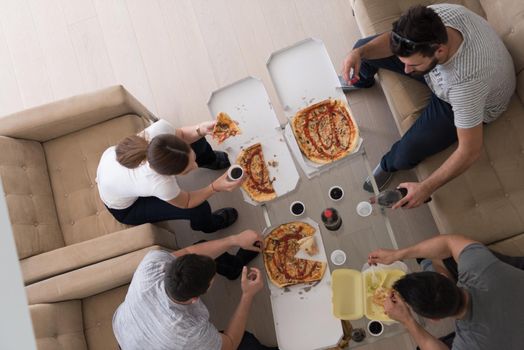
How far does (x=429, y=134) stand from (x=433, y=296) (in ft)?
2.89

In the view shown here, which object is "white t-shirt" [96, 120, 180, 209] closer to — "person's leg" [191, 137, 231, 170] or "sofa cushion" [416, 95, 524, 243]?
"person's leg" [191, 137, 231, 170]

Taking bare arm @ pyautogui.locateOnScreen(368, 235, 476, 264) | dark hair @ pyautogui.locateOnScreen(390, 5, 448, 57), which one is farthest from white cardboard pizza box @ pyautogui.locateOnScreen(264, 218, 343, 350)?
dark hair @ pyautogui.locateOnScreen(390, 5, 448, 57)

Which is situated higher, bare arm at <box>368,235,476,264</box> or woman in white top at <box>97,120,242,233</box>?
woman in white top at <box>97,120,242,233</box>

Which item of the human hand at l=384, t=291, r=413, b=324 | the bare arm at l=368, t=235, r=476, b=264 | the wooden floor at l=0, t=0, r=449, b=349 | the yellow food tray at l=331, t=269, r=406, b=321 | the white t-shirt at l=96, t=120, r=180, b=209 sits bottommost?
the human hand at l=384, t=291, r=413, b=324

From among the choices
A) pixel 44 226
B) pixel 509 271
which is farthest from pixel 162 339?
pixel 509 271

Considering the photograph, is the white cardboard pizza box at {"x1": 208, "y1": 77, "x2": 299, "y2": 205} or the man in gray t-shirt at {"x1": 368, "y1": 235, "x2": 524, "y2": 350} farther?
the white cardboard pizza box at {"x1": 208, "y1": 77, "x2": 299, "y2": 205}

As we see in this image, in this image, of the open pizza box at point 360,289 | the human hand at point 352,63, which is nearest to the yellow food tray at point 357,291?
the open pizza box at point 360,289

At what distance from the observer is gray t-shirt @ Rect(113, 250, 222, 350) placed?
1813mm

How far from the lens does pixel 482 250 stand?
1.75 meters

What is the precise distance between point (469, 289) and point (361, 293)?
44 centimetres

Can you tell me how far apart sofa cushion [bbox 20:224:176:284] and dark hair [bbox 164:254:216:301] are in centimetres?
47

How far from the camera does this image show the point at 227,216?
272 centimetres

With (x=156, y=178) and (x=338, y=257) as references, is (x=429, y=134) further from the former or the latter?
(x=156, y=178)

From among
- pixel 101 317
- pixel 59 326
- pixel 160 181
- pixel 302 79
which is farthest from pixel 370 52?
pixel 59 326
